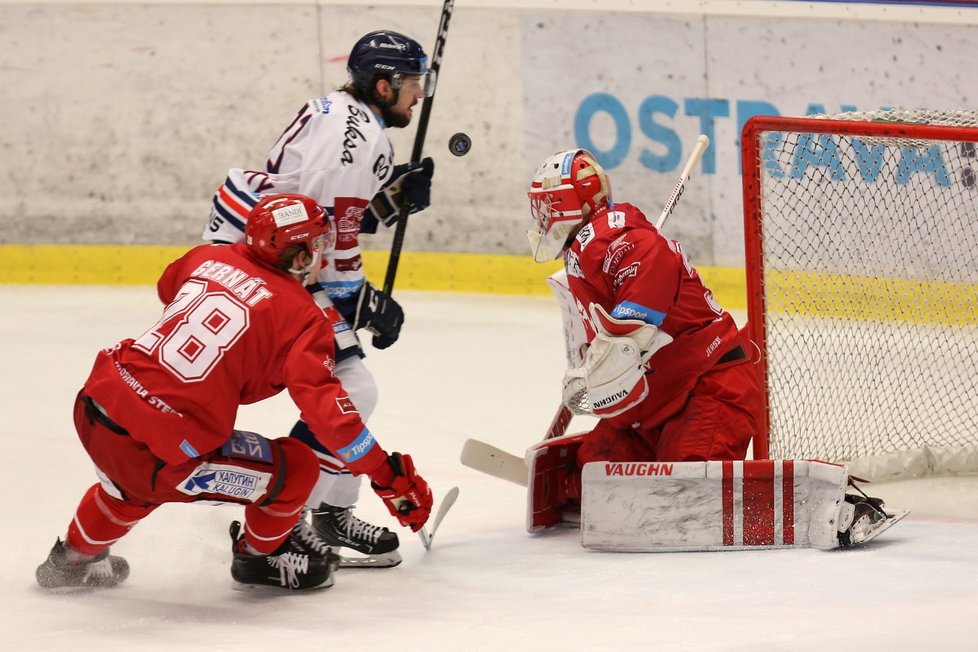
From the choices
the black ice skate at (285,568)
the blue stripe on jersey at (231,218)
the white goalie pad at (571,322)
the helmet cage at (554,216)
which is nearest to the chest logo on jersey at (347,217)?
the blue stripe on jersey at (231,218)

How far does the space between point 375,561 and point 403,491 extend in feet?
1.61

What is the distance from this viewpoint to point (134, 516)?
302cm

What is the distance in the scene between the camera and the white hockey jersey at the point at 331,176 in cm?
334

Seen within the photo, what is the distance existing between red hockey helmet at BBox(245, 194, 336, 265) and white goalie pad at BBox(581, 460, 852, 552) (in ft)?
2.82

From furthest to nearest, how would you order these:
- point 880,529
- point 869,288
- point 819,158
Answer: point 819,158 → point 869,288 → point 880,529

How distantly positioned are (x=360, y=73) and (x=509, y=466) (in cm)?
109

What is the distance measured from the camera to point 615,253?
3.32 m

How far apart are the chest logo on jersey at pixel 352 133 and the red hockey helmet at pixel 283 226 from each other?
0.34 metres

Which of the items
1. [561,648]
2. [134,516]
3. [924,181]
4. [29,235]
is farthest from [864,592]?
[29,235]

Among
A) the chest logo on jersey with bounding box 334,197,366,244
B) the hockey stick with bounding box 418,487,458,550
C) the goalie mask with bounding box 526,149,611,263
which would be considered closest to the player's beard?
the chest logo on jersey with bounding box 334,197,366,244

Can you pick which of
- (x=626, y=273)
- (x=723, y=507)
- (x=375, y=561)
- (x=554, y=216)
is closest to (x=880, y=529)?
(x=723, y=507)

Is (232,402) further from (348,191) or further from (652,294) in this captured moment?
(652,294)

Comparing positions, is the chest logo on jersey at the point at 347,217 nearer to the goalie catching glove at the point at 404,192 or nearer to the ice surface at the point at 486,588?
the goalie catching glove at the point at 404,192

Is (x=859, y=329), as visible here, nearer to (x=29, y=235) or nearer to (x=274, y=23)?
(x=274, y=23)
